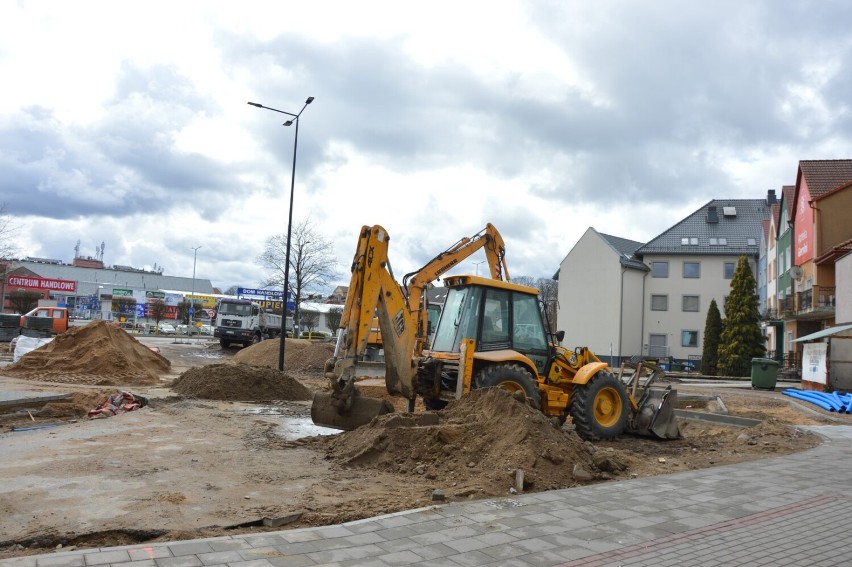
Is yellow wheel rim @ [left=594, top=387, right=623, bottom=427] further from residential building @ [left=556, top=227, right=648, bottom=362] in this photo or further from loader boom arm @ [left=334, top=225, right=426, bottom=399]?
residential building @ [left=556, top=227, right=648, bottom=362]

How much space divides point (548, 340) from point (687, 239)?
154 feet

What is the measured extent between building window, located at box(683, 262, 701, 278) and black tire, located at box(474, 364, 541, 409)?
153 ft

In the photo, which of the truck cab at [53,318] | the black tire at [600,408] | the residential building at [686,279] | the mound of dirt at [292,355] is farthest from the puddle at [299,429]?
the residential building at [686,279]

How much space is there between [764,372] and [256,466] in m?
23.9

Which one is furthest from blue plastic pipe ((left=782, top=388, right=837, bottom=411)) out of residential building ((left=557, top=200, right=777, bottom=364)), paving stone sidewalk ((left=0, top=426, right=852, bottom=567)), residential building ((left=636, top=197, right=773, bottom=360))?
residential building ((left=636, top=197, right=773, bottom=360))

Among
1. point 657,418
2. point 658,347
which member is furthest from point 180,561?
point 658,347

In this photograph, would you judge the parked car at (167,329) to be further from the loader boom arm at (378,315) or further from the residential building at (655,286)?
the loader boom arm at (378,315)

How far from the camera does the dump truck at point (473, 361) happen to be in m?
10.0

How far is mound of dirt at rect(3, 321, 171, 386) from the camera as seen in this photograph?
803 inches

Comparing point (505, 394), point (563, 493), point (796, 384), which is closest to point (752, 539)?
point (563, 493)

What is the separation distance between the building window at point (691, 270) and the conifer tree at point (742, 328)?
499 inches

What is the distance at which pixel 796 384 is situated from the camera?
30.9m

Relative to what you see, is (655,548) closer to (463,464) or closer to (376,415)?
(463,464)

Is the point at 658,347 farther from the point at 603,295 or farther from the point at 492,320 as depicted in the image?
the point at 492,320
